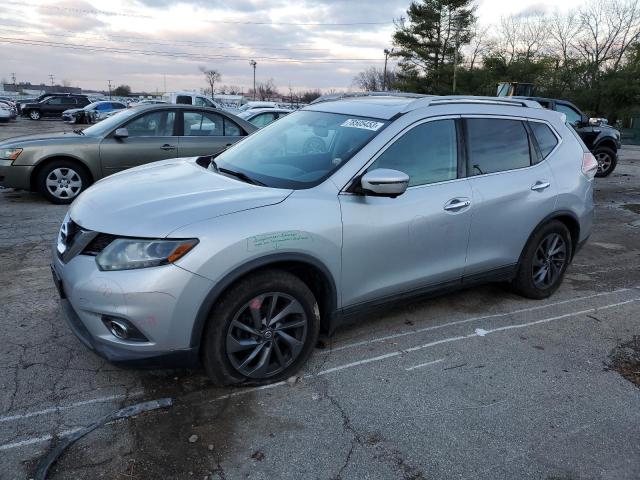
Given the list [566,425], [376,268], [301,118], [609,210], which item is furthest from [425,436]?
[609,210]

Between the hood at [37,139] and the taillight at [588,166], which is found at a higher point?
the taillight at [588,166]

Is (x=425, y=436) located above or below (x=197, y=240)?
below

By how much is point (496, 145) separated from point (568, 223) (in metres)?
1.22

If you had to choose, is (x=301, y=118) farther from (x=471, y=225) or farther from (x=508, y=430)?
(x=508, y=430)

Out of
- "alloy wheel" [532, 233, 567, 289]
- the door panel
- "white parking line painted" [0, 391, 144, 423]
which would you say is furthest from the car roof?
"white parking line painted" [0, 391, 144, 423]

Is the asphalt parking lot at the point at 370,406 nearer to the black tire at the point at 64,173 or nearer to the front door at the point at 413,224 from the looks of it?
the front door at the point at 413,224

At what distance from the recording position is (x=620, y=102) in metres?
37.4

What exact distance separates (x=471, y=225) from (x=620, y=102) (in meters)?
40.5

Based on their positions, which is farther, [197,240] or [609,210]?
[609,210]

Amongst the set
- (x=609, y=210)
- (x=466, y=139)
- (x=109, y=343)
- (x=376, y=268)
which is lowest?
(x=609, y=210)

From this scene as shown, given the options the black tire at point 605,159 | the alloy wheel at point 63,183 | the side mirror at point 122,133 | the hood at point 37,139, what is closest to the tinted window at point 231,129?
the side mirror at point 122,133

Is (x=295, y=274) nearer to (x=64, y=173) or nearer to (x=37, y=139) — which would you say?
(x=64, y=173)

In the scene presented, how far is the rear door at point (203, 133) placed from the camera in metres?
8.23

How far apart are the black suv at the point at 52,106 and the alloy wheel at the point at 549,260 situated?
3840cm
